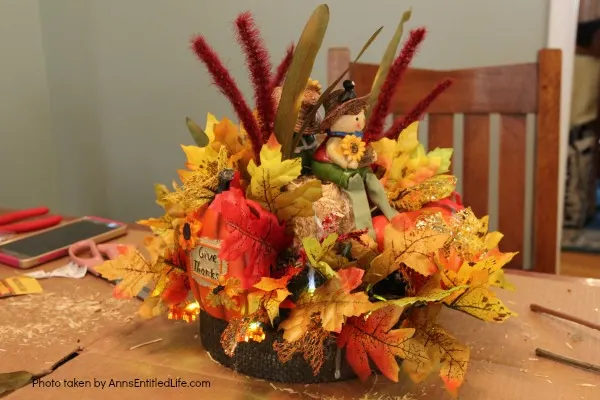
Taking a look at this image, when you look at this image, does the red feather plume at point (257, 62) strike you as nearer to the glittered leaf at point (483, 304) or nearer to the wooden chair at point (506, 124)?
the glittered leaf at point (483, 304)

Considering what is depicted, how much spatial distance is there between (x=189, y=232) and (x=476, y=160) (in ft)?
2.46

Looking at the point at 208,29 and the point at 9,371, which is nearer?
the point at 9,371

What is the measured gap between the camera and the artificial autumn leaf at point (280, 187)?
0.48 metres

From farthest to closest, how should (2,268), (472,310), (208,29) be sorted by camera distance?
(208,29)
(2,268)
(472,310)

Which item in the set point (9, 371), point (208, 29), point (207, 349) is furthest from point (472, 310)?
point (208, 29)

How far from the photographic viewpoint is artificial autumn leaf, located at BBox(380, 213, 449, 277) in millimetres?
481

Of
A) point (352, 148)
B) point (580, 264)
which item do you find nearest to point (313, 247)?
point (352, 148)

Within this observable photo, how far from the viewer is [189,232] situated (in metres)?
0.53

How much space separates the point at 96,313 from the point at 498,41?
1.18 metres

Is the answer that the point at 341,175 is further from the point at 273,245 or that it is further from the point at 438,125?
the point at 438,125

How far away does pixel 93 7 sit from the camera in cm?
187

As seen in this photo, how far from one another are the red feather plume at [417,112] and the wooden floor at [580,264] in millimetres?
1603

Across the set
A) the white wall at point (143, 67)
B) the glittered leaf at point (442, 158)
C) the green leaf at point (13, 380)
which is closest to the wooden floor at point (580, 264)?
the white wall at point (143, 67)

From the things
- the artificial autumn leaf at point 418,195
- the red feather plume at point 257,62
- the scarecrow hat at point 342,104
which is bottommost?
the artificial autumn leaf at point 418,195
